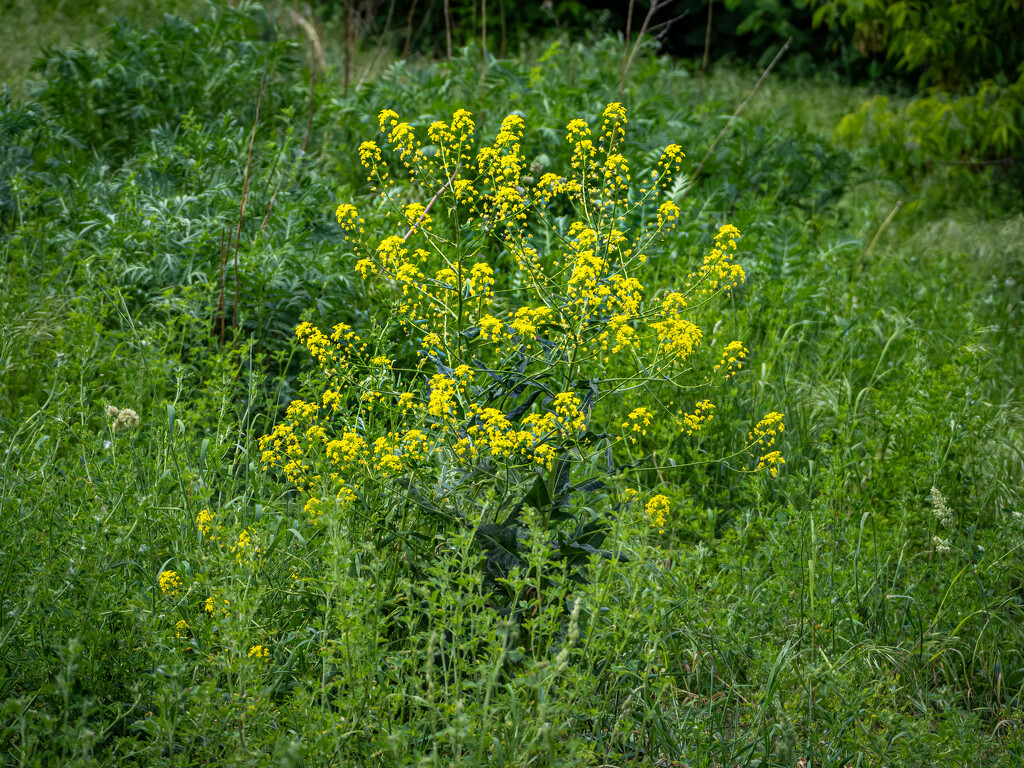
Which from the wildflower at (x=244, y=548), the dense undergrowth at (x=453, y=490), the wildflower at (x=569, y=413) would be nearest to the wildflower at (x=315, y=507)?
the dense undergrowth at (x=453, y=490)

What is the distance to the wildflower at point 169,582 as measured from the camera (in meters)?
2.12

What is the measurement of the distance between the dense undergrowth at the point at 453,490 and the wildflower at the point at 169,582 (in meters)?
0.02

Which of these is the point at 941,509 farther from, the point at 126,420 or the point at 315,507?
the point at 126,420

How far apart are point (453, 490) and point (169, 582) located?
2.41 feet

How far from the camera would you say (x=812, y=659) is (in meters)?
2.38

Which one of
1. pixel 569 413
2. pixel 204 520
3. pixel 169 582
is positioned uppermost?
pixel 569 413

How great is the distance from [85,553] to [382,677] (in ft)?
2.52

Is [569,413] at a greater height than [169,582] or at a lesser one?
greater

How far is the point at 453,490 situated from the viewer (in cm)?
222

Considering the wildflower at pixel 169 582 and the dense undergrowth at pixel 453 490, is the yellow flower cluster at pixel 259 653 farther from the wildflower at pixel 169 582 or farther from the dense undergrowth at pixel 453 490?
the wildflower at pixel 169 582

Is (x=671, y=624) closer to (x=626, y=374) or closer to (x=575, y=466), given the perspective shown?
(x=575, y=466)

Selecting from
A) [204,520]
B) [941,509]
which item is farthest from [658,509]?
[204,520]

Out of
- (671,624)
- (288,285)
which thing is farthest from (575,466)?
(288,285)

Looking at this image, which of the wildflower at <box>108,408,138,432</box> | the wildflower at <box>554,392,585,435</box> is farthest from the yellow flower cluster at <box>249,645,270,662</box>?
the wildflower at <box>108,408,138,432</box>
